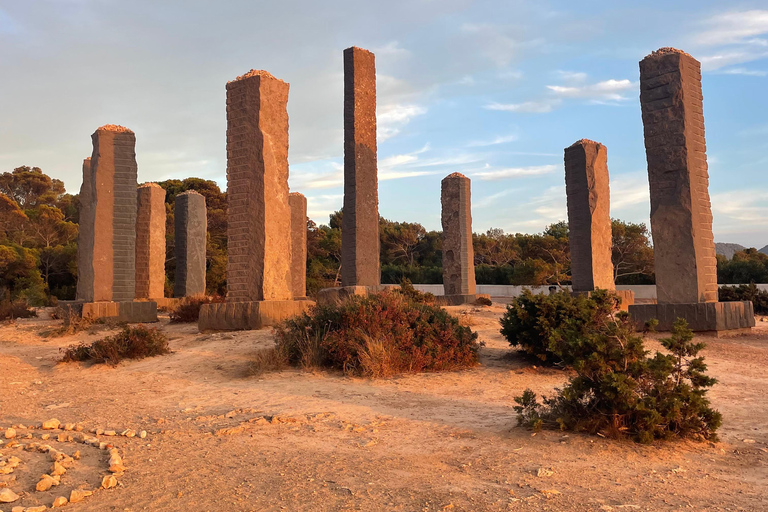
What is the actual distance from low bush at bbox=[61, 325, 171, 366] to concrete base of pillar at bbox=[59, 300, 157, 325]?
140 inches

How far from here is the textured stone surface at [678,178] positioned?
9.84 m

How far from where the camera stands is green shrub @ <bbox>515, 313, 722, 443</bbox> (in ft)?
12.6

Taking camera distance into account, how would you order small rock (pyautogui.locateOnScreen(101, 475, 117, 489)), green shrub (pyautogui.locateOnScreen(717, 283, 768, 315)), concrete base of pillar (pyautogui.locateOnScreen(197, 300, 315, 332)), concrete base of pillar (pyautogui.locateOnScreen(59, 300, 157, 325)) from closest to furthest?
1. small rock (pyautogui.locateOnScreen(101, 475, 117, 489))
2. concrete base of pillar (pyautogui.locateOnScreen(197, 300, 315, 332))
3. concrete base of pillar (pyautogui.locateOnScreen(59, 300, 157, 325))
4. green shrub (pyautogui.locateOnScreen(717, 283, 768, 315))

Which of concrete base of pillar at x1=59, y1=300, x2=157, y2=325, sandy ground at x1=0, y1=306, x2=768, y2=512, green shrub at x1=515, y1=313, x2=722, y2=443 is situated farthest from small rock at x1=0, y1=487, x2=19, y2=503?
concrete base of pillar at x1=59, y1=300, x2=157, y2=325

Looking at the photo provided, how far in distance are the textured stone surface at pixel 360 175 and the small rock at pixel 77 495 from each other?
372 inches

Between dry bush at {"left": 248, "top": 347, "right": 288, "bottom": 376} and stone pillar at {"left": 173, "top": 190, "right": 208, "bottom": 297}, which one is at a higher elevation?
stone pillar at {"left": 173, "top": 190, "right": 208, "bottom": 297}

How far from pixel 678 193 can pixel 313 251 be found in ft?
77.7

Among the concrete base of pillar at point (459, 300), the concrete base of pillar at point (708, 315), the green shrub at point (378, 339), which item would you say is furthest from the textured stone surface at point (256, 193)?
the concrete base of pillar at point (459, 300)

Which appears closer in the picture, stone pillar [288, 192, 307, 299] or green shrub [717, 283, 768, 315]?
green shrub [717, 283, 768, 315]

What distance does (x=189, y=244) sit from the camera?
16906 millimetres

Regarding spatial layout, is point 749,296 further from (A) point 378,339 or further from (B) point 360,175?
(A) point 378,339

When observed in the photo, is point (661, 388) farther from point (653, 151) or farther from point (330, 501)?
point (653, 151)

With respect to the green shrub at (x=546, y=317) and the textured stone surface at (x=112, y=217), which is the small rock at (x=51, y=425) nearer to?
the green shrub at (x=546, y=317)

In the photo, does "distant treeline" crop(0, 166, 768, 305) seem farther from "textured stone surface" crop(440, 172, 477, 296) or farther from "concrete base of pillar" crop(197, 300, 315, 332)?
"concrete base of pillar" crop(197, 300, 315, 332)
